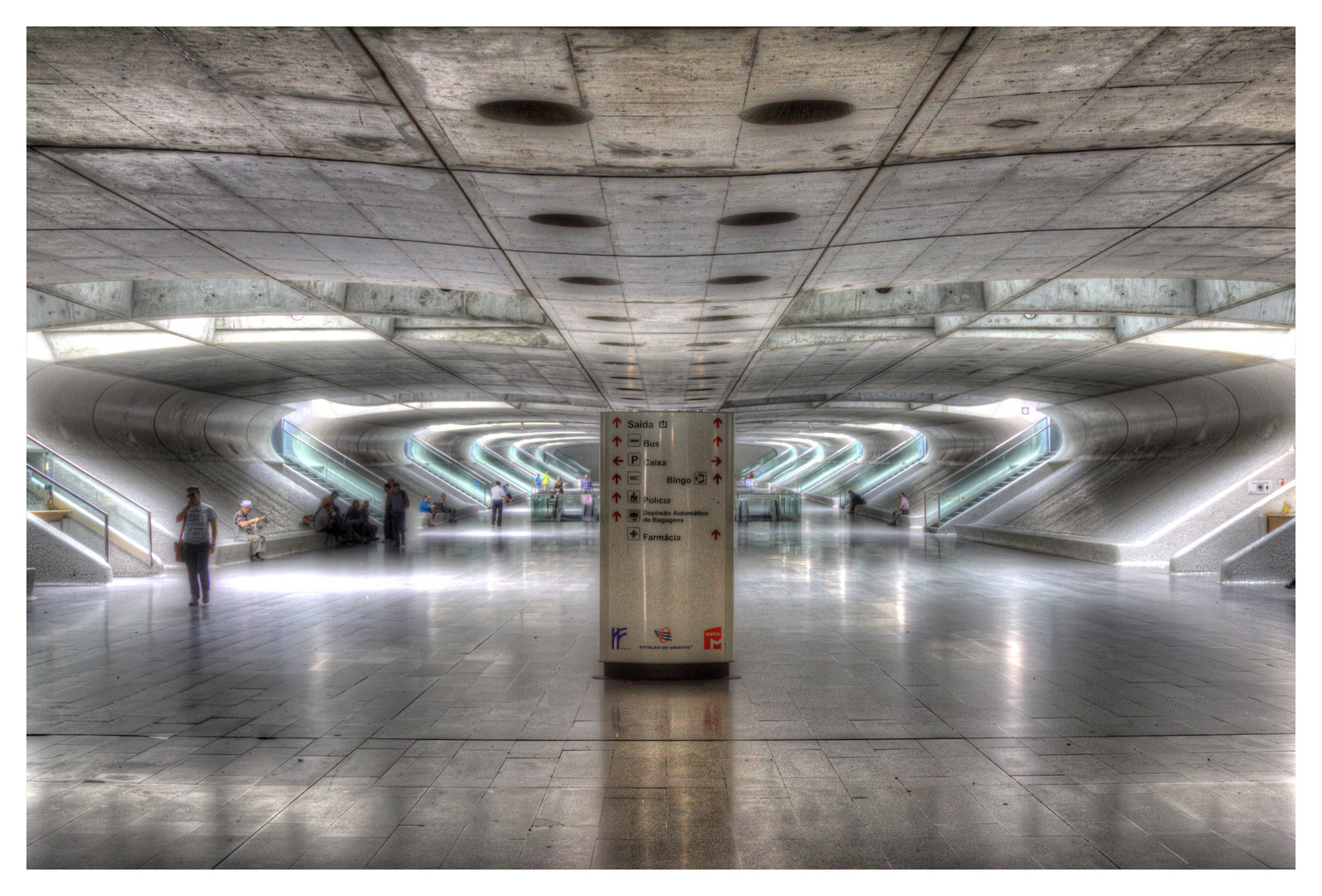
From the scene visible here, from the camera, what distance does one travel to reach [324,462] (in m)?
30.3

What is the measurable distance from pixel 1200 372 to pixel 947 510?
10.8m

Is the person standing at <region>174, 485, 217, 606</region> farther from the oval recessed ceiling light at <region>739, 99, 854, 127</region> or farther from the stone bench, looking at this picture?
the oval recessed ceiling light at <region>739, 99, 854, 127</region>

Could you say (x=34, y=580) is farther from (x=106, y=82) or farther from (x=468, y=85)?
(x=468, y=85)

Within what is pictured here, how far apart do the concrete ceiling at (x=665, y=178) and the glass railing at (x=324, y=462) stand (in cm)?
1356

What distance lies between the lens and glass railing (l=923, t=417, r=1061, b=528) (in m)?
30.8

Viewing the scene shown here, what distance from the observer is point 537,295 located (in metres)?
13.1

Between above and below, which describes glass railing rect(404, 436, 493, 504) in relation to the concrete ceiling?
below

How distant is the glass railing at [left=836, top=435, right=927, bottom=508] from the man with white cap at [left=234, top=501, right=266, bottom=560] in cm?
2906

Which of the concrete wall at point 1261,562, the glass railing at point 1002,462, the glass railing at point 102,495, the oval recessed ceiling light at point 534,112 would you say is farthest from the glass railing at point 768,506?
the oval recessed ceiling light at point 534,112

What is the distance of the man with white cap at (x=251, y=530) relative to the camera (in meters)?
19.2

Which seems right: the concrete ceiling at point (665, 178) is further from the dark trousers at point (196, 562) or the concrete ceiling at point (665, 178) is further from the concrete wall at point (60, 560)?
the dark trousers at point (196, 562)

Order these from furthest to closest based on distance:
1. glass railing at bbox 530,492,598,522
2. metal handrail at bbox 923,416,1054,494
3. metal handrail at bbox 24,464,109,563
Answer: glass railing at bbox 530,492,598,522 → metal handrail at bbox 923,416,1054,494 → metal handrail at bbox 24,464,109,563

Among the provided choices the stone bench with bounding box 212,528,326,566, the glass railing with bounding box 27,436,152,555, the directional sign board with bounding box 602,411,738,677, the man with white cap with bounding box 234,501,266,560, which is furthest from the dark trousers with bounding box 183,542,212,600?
the man with white cap with bounding box 234,501,266,560

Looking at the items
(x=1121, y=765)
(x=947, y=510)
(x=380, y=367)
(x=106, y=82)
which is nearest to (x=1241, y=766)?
(x=1121, y=765)
